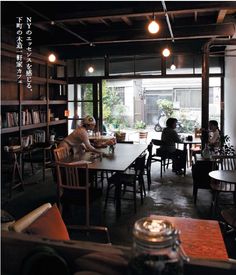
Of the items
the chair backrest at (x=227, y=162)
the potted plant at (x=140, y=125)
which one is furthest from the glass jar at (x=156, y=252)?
the potted plant at (x=140, y=125)

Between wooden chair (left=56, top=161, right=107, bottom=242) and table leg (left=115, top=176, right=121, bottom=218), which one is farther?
table leg (left=115, top=176, right=121, bottom=218)

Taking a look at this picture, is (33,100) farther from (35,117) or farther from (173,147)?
(173,147)

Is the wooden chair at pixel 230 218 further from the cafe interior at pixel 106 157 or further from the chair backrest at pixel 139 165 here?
the chair backrest at pixel 139 165

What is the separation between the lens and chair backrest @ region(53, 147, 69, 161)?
390 cm

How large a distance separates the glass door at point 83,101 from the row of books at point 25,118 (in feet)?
3.89

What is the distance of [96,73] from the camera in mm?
8195

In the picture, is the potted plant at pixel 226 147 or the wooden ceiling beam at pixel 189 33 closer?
the potted plant at pixel 226 147

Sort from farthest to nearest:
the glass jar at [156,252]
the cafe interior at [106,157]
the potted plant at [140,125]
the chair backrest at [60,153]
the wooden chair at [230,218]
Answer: the potted plant at [140,125], the chair backrest at [60,153], the wooden chair at [230,218], the cafe interior at [106,157], the glass jar at [156,252]

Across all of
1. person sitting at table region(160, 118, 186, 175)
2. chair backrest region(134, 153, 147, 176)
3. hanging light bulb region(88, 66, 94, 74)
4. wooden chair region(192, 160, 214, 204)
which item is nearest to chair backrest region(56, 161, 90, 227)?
chair backrest region(134, 153, 147, 176)

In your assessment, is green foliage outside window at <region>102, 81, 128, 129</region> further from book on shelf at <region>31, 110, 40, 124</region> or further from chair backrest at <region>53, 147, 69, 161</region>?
chair backrest at <region>53, 147, 69, 161</region>

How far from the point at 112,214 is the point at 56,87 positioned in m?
4.65

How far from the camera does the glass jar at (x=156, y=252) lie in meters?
0.89

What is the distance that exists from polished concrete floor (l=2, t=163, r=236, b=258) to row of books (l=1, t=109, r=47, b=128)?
1.09 m

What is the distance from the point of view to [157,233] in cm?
93
